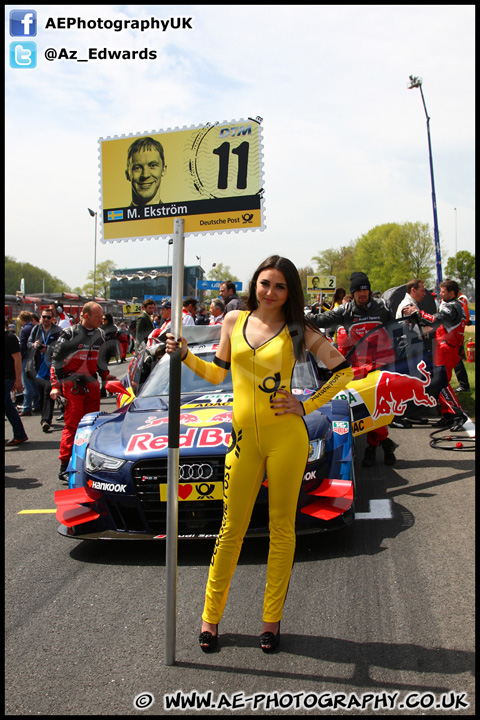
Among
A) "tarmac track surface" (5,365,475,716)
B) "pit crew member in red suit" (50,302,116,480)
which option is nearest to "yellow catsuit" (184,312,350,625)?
"tarmac track surface" (5,365,475,716)

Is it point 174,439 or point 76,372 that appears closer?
point 174,439

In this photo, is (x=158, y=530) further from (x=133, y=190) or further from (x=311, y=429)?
(x=133, y=190)

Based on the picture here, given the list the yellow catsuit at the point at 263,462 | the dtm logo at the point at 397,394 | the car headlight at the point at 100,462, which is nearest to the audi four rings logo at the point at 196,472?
the car headlight at the point at 100,462

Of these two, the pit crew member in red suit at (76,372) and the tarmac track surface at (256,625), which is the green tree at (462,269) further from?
the tarmac track surface at (256,625)

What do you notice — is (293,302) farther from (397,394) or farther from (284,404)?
(397,394)

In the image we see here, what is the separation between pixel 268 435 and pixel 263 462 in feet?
0.56

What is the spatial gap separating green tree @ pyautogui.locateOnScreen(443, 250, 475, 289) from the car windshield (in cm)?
8322

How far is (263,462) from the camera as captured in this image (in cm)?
328

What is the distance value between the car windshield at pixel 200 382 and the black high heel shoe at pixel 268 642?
2577 millimetres

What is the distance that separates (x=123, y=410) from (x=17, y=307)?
29.2m

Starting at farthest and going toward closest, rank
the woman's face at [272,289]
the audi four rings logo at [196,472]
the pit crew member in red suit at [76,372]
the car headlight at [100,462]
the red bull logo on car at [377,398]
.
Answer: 1. the pit crew member in red suit at [76,372]
2. the red bull logo on car at [377,398]
3. the car headlight at [100,462]
4. the audi four rings logo at [196,472]
5. the woman's face at [272,289]

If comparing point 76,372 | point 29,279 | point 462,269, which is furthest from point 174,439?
point 29,279

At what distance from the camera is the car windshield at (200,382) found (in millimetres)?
5629

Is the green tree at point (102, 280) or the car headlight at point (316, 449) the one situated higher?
the green tree at point (102, 280)
